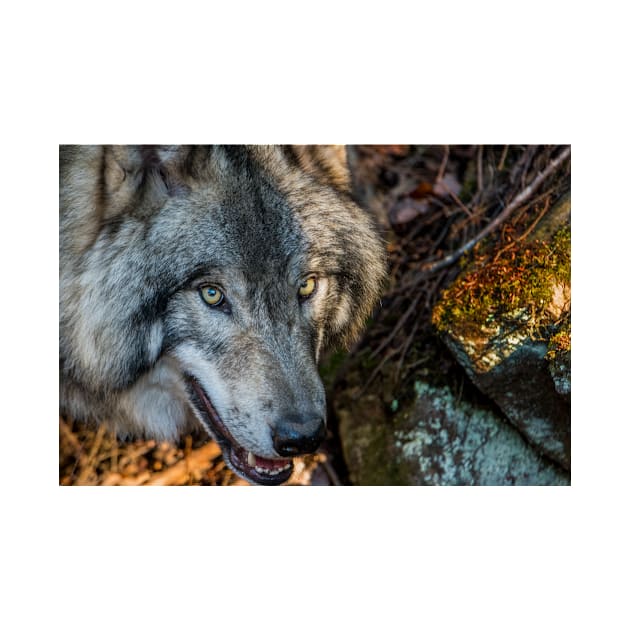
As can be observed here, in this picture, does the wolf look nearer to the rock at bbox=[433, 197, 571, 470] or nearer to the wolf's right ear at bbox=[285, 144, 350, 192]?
the wolf's right ear at bbox=[285, 144, 350, 192]

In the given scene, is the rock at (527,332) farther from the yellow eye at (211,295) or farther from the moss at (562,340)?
the yellow eye at (211,295)

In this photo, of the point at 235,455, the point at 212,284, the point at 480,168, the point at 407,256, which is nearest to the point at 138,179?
the point at 212,284

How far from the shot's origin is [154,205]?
92.8 inches

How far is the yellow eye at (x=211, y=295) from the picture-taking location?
7.57ft

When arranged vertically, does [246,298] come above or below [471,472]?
above

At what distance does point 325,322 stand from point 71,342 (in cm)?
93

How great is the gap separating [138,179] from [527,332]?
1.59 meters

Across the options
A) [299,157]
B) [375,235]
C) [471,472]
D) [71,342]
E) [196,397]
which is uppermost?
[299,157]

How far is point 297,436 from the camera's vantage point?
86.7 inches

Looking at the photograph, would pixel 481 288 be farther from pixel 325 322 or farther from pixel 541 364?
pixel 325 322

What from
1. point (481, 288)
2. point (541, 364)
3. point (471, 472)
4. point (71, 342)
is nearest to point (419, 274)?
point (481, 288)

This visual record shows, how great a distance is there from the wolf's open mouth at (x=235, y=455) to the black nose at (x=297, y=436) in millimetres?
194

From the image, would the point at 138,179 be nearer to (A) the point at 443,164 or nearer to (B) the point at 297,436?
(B) the point at 297,436

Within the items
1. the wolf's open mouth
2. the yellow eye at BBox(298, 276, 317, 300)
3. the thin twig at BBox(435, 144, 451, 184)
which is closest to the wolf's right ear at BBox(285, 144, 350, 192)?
the yellow eye at BBox(298, 276, 317, 300)
